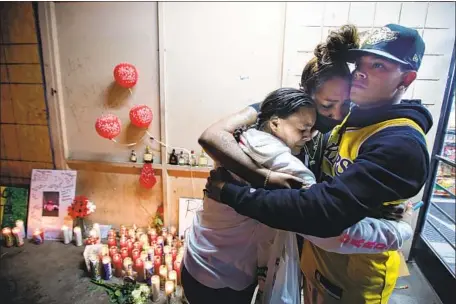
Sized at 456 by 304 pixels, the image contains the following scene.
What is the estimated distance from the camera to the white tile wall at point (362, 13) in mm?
2031

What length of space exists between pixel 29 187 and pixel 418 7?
3834mm

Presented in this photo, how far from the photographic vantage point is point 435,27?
6.56 ft

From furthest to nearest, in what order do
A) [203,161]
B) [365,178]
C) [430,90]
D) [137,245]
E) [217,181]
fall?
[203,161] < [137,245] < [430,90] < [217,181] < [365,178]

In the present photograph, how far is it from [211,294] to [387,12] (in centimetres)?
223

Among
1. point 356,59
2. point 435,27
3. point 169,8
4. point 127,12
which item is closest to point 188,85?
point 169,8

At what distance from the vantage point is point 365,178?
716 millimetres

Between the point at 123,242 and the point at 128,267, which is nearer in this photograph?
the point at 128,267

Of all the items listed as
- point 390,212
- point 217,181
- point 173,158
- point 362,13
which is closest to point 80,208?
point 173,158

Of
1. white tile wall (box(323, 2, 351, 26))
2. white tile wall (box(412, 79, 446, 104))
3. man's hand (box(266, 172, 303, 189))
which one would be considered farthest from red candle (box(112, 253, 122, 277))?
white tile wall (box(412, 79, 446, 104))

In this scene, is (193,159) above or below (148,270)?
above

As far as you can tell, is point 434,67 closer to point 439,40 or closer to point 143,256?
point 439,40

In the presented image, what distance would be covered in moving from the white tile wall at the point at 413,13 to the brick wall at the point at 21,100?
304cm

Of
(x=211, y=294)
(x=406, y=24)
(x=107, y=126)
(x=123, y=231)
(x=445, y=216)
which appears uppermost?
(x=406, y=24)

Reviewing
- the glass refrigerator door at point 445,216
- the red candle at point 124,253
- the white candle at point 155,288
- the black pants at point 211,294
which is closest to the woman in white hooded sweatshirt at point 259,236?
the black pants at point 211,294
